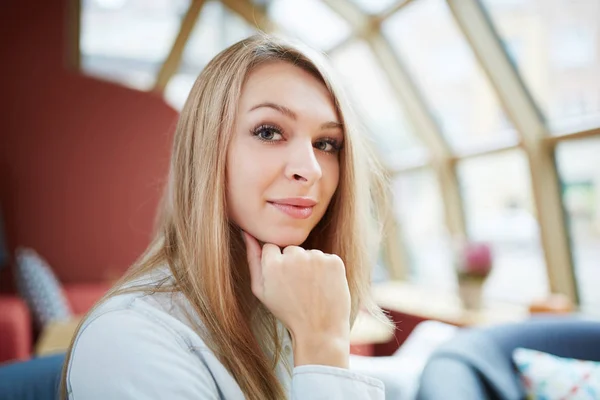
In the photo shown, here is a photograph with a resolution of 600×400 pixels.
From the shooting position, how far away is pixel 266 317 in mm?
1182

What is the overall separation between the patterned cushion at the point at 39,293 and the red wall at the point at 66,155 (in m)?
1.34

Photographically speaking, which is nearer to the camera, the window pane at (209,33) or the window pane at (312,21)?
the window pane at (312,21)

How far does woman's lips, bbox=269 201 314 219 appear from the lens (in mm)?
1075

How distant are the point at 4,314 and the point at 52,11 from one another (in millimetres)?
3449

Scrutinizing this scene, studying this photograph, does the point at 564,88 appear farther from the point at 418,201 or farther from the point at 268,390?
the point at 268,390

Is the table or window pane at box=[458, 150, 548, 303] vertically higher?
window pane at box=[458, 150, 548, 303]

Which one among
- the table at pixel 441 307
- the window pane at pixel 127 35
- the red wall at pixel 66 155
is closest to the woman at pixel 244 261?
the table at pixel 441 307

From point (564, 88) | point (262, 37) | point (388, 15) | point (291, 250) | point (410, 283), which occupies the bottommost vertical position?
point (410, 283)

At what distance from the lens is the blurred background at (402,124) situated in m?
3.61

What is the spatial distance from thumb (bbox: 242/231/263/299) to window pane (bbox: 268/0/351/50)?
4324 millimetres

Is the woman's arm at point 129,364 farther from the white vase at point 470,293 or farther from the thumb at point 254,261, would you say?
the white vase at point 470,293

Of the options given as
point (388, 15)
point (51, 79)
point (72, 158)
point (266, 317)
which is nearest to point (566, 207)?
point (388, 15)

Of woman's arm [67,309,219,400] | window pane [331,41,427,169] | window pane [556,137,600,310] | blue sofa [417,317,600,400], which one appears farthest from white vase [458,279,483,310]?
woman's arm [67,309,219,400]

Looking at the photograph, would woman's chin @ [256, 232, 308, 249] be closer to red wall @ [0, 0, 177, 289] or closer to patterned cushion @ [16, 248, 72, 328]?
patterned cushion @ [16, 248, 72, 328]
